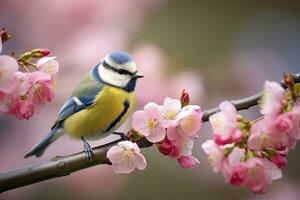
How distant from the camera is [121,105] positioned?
41.1 inches

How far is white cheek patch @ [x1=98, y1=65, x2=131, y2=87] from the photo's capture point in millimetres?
1047

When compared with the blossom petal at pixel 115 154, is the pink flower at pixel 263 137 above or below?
above

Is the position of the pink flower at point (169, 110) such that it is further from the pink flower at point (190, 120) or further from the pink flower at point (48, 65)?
the pink flower at point (48, 65)

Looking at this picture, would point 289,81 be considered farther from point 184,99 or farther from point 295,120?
→ point 184,99

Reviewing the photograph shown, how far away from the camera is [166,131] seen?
81 centimetres

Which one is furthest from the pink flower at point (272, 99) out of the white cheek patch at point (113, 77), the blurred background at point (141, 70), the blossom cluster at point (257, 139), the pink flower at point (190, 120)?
the blurred background at point (141, 70)

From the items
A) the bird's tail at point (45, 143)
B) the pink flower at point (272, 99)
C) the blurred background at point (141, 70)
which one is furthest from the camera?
the blurred background at point (141, 70)

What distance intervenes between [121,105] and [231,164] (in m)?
0.36

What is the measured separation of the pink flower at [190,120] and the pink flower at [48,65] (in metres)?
0.17

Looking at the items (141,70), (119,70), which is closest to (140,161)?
(119,70)

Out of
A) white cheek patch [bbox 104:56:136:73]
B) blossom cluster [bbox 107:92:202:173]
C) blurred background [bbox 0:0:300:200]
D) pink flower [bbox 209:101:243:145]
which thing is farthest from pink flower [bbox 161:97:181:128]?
blurred background [bbox 0:0:300:200]

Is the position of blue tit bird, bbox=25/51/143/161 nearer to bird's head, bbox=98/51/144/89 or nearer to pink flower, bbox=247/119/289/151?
bird's head, bbox=98/51/144/89

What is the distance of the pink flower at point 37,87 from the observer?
0.78 metres

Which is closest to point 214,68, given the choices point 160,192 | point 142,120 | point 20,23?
point 160,192
